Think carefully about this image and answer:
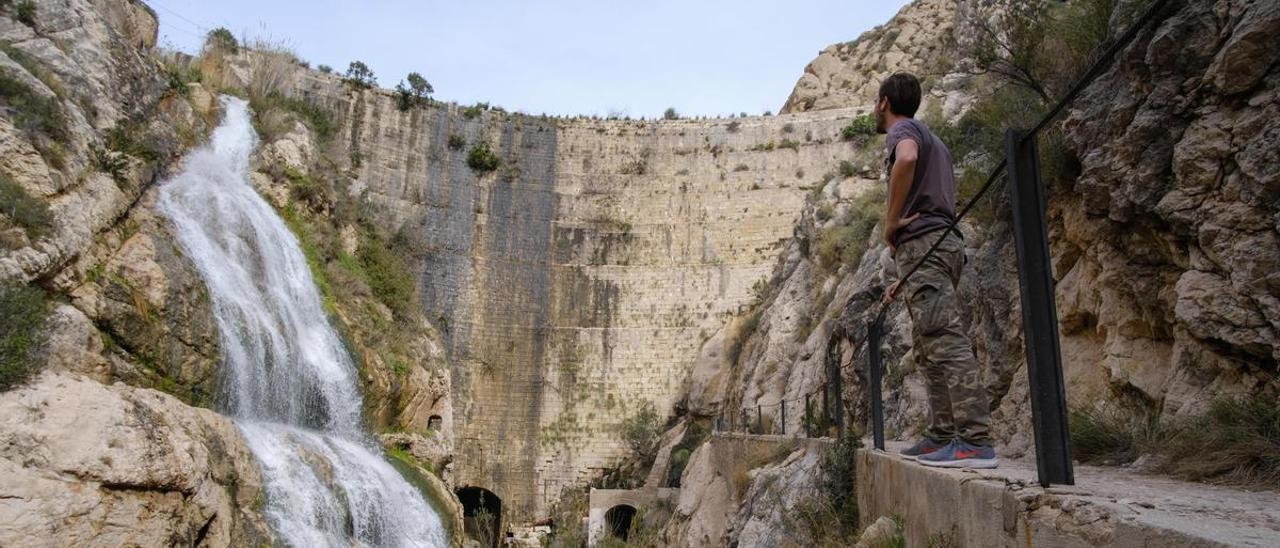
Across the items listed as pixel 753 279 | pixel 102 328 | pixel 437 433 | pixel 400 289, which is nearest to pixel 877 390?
pixel 102 328

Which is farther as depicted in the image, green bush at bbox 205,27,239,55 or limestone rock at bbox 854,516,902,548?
green bush at bbox 205,27,239,55

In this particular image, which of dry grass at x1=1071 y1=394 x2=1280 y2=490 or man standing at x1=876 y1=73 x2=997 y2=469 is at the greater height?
man standing at x1=876 y1=73 x2=997 y2=469

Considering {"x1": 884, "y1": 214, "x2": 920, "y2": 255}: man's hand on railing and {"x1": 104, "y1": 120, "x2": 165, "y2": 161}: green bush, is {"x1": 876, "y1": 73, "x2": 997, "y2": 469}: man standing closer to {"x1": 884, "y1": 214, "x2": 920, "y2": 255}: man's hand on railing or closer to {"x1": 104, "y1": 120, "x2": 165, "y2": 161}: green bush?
{"x1": 884, "y1": 214, "x2": 920, "y2": 255}: man's hand on railing

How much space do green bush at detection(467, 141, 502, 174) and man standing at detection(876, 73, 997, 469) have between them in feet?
70.0

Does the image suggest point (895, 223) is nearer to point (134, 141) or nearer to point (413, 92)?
point (134, 141)

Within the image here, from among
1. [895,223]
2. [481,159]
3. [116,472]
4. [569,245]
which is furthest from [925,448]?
[481,159]

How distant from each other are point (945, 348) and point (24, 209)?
35.7ft

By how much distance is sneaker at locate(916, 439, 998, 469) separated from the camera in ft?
10.5

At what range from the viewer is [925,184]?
372 centimetres

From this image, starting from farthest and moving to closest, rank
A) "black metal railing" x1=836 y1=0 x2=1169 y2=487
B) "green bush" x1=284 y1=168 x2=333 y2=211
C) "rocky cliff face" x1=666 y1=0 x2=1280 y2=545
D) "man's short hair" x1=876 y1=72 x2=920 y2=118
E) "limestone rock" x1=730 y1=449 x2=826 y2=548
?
"green bush" x1=284 y1=168 x2=333 y2=211 < "limestone rock" x1=730 y1=449 x2=826 y2=548 < "man's short hair" x1=876 y1=72 x2=920 y2=118 < "rocky cliff face" x1=666 y1=0 x2=1280 y2=545 < "black metal railing" x1=836 y1=0 x2=1169 y2=487

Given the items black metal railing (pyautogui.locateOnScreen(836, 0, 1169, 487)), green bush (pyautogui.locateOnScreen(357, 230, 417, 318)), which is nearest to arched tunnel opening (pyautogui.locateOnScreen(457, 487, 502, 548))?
green bush (pyautogui.locateOnScreen(357, 230, 417, 318))

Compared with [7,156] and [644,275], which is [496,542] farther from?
[7,156]

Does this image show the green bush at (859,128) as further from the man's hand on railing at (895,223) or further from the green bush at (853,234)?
the man's hand on railing at (895,223)

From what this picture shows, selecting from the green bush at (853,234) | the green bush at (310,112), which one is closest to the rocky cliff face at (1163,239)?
the green bush at (853,234)
